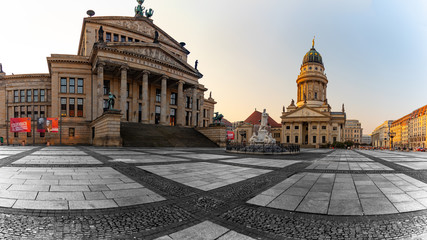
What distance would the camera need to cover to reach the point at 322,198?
515cm

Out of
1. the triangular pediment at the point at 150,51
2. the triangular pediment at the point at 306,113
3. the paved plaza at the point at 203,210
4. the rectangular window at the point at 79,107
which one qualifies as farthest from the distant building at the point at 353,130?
the paved plaza at the point at 203,210

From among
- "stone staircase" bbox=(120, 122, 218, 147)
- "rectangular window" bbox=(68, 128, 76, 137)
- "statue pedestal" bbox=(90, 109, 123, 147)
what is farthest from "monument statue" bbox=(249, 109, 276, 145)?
"rectangular window" bbox=(68, 128, 76, 137)

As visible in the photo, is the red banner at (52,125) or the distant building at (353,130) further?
the distant building at (353,130)

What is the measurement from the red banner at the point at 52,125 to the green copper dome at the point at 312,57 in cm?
9912

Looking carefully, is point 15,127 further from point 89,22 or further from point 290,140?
point 290,140

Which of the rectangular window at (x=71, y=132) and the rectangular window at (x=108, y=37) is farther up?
the rectangular window at (x=108, y=37)


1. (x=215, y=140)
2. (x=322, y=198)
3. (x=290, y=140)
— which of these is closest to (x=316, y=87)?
(x=290, y=140)

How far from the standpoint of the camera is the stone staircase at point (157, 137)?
28541 mm

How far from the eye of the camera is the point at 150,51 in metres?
42.2

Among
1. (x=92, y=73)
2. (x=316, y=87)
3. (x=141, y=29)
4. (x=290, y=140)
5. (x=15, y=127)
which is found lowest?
(x=290, y=140)

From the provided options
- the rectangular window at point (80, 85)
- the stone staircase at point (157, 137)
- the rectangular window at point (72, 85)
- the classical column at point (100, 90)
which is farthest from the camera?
the rectangular window at point (80, 85)

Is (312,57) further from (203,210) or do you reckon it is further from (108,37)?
(203,210)

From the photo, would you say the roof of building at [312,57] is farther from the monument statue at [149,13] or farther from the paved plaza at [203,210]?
the paved plaza at [203,210]

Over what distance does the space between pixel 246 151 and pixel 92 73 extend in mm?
36391
